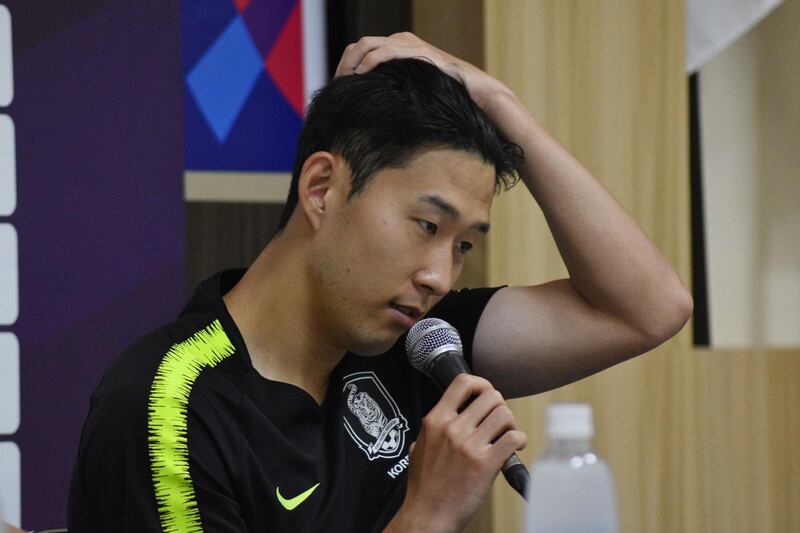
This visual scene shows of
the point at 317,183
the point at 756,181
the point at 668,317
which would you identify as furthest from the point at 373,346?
the point at 756,181

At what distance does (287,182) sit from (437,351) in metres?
1.15

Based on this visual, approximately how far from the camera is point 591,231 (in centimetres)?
155

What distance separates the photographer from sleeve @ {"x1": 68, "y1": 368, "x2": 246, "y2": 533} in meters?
1.21

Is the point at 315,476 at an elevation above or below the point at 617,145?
below

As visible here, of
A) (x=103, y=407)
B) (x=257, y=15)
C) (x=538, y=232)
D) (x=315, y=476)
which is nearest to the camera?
(x=103, y=407)

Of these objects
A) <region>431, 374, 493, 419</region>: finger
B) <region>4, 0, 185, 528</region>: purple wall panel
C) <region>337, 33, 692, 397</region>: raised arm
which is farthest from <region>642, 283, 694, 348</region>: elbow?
<region>4, 0, 185, 528</region>: purple wall panel

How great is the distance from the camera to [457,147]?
4.50 feet

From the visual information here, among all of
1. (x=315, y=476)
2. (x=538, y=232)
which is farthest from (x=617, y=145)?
(x=315, y=476)

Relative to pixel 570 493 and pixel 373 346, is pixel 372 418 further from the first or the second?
pixel 570 493

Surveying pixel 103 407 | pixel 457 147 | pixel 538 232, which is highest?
pixel 457 147

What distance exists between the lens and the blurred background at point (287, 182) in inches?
83.1

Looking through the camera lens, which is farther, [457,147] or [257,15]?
[257,15]

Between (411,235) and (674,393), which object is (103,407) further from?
(674,393)

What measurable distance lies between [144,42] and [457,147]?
1.06m
